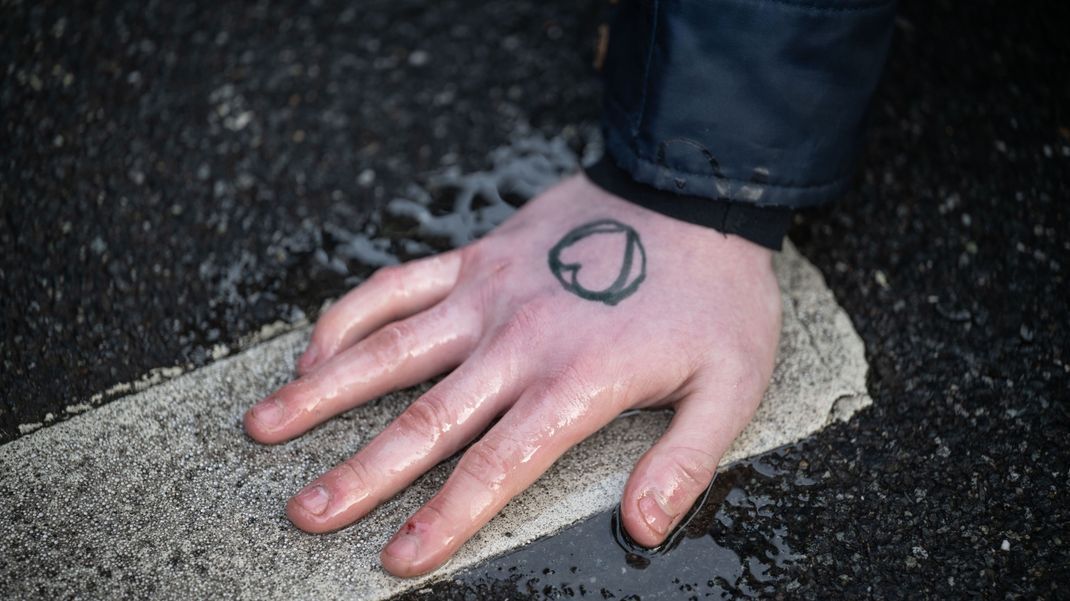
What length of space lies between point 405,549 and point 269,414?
0.38 metres

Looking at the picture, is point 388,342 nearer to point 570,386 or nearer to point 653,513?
point 570,386

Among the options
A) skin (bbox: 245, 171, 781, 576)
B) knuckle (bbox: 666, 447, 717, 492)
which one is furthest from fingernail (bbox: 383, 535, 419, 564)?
knuckle (bbox: 666, 447, 717, 492)

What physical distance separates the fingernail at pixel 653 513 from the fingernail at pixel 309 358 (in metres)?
0.68

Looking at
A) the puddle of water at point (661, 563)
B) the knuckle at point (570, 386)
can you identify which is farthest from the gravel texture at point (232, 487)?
the knuckle at point (570, 386)

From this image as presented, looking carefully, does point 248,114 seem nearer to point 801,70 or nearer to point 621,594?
point 801,70

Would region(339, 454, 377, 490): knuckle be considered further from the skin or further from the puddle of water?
the puddle of water

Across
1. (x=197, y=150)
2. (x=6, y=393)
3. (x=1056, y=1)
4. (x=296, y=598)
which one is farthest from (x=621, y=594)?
(x=1056, y=1)

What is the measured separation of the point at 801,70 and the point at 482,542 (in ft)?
3.26

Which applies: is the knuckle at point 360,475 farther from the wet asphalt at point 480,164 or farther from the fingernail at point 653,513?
the fingernail at point 653,513

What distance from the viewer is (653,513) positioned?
4.77 feet

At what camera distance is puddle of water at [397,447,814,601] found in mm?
1450

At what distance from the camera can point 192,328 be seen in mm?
1801

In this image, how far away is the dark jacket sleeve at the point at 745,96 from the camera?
1549 mm

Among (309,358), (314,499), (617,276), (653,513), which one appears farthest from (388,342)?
(653,513)
